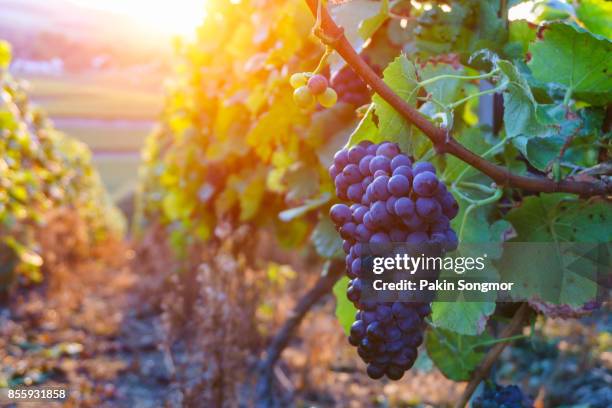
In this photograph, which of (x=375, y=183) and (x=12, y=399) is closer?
(x=375, y=183)

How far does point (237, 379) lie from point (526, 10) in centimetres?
198

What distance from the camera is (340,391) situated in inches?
137

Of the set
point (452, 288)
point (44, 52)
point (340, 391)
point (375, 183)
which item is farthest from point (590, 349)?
point (44, 52)

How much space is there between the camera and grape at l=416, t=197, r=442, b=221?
2.65ft

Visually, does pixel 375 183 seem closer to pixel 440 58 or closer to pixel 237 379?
pixel 440 58

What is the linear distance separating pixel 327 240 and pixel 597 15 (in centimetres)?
94

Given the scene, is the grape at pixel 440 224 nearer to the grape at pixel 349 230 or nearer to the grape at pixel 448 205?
the grape at pixel 448 205

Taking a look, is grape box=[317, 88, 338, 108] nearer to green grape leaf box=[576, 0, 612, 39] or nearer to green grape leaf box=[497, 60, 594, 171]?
green grape leaf box=[497, 60, 594, 171]

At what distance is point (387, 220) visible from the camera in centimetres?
83

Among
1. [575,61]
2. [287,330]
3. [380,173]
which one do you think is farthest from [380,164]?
[287,330]

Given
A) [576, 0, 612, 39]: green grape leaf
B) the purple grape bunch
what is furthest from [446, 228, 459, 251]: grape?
[576, 0, 612, 39]: green grape leaf

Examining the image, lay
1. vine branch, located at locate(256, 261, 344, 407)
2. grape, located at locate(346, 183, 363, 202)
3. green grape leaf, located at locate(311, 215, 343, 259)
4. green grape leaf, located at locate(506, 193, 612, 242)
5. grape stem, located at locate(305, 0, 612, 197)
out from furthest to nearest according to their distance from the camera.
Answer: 1. vine branch, located at locate(256, 261, 344, 407)
2. green grape leaf, located at locate(311, 215, 343, 259)
3. green grape leaf, located at locate(506, 193, 612, 242)
4. grape, located at locate(346, 183, 363, 202)
5. grape stem, located at locate(305, 0, 612, 197)

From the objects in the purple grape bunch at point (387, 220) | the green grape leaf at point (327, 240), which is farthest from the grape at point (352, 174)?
the green grape leaf at point (327, 240)

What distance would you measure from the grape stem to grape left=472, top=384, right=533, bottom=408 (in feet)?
1.91
